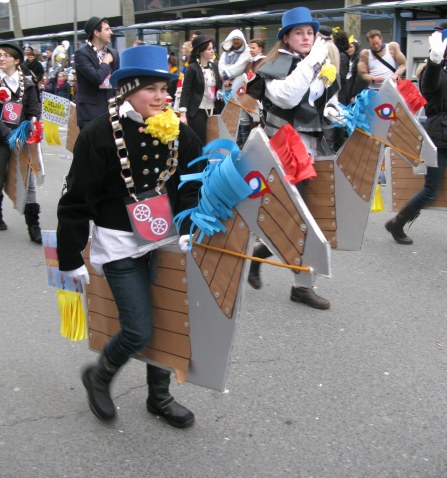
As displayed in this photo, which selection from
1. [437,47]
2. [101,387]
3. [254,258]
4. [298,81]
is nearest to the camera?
[254,258]

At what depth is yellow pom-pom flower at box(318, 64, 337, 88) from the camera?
442 centimetres

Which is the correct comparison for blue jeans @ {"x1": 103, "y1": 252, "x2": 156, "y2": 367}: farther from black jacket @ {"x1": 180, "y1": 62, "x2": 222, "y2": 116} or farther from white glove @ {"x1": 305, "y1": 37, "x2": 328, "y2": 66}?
black jacket @ {"x1": 180, "y1": 62, "x2": 222, "y2": 116}

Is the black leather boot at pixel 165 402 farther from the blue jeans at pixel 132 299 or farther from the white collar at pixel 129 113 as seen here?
the white collar at pixel 129 113

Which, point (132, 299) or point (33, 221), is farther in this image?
point (33, 221)

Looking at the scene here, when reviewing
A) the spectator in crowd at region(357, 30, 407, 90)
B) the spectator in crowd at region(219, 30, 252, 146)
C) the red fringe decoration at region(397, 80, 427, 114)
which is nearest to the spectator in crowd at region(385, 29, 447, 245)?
the red fringe decoration at region(397, 80, 427, 114)

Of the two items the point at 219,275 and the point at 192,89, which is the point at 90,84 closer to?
the point at 192,89

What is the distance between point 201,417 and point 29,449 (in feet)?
2.58

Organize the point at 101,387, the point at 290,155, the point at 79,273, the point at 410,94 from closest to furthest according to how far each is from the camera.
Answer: the point at 290,155
the point at 79,273
the point at 101,387
the point at 410,94

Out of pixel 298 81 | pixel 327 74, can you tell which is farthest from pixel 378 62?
pixel 298 81

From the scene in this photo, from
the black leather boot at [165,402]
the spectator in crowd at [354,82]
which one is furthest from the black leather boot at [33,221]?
the spectator in crowd at [354,82]

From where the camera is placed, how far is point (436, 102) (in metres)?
5.74

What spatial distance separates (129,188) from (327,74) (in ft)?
6.42

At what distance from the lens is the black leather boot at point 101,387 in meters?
3.18

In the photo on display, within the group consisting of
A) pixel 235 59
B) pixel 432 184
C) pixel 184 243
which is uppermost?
pixel 235 59
